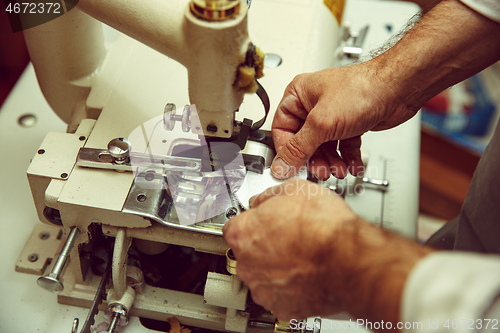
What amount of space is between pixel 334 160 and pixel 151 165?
47 cm

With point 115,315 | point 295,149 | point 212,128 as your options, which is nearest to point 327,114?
point 295,149

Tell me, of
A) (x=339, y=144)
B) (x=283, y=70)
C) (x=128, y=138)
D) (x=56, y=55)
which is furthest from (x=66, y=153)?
(x=339, y=144)

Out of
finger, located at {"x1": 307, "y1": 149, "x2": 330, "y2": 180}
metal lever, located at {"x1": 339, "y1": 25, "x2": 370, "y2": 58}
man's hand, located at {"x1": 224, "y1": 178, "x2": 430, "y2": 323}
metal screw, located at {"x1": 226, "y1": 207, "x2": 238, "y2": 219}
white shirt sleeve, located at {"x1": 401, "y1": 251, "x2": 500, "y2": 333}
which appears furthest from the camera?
metal lever, located at {"x1": 339, "y1": 25, "x2": 370, "y2": 58}

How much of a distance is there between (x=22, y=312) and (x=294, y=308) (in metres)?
0.70

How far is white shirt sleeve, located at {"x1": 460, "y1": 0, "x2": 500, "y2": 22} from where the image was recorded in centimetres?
95

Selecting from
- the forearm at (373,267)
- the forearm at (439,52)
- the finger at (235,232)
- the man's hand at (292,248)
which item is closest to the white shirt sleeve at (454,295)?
the forearm at (373,267)

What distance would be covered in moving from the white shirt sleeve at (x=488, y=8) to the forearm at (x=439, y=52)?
2cm

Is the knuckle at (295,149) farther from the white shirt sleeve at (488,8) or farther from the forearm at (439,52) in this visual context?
the white shirt sleeve at (488,8)

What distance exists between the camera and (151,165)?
0.93 m

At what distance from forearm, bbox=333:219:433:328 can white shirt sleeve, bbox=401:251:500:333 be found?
0.04 m

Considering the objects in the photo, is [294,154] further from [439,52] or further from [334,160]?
[439,52]

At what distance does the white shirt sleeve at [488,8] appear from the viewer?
95 centimetres

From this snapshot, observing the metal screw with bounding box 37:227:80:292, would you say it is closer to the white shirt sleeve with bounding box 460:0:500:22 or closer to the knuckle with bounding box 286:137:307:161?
the knuckle with bounding box 286:137:307:161

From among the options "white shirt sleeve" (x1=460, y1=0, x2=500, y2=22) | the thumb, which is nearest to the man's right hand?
the thumb
